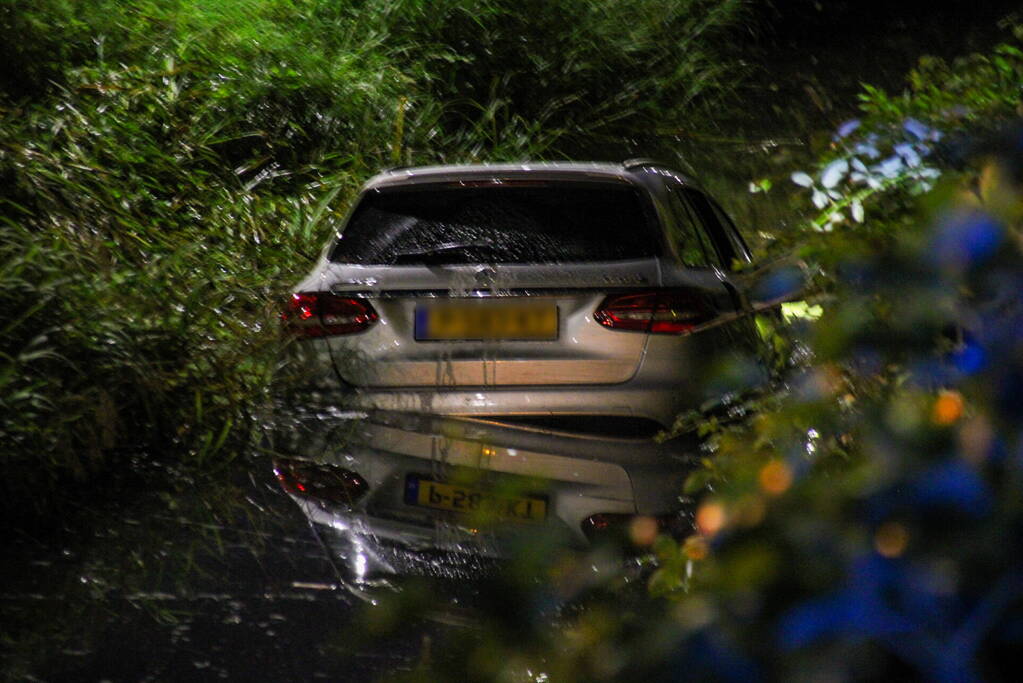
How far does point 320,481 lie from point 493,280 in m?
1.09

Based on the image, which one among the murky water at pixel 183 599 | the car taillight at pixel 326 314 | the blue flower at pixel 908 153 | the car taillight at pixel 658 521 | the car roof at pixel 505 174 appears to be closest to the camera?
the murky water at pixel 183 599

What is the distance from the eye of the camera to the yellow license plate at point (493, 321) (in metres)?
5.64

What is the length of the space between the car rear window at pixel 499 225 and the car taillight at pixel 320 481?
2.89ft

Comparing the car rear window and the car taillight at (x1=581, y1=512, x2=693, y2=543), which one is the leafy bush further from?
the car rear window

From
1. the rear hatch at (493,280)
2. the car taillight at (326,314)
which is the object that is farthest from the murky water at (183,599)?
the rear hatch at (493,280)

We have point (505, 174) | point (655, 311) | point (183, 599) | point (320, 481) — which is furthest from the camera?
point (505, 174)

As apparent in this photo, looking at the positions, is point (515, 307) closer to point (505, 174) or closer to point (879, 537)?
point (505, 174)

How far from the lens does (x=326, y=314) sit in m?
5.88

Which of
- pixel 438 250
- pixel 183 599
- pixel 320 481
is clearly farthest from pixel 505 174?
pixel 183 599

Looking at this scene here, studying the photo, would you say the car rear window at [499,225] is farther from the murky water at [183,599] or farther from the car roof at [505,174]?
the murky water at [183,599]

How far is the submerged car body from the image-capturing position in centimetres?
567

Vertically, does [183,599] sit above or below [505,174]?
below

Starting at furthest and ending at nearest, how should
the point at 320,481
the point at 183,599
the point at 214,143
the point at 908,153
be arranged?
the point at 214,143, the point at 320,481, the point at 908,153, the point at 183,599

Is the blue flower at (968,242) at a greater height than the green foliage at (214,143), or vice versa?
the blue flower at (968,242)
